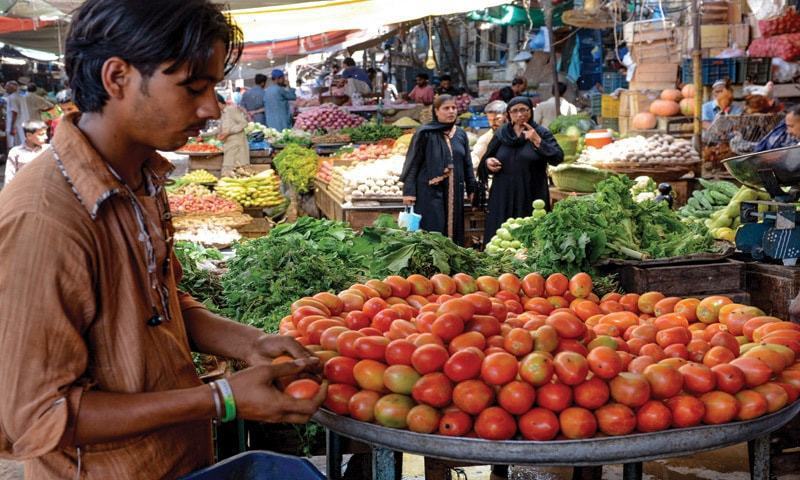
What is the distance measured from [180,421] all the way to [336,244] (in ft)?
10.2

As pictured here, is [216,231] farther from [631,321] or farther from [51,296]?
[51,296]

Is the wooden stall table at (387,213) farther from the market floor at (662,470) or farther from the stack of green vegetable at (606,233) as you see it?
the market floor at (662,470)

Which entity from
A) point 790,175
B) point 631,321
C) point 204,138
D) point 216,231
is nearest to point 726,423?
point 631,321

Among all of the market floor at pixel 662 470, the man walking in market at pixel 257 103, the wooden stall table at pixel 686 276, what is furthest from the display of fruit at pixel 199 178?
the wooden stall table at pixel 686 276

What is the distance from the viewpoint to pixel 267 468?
1.94 metres

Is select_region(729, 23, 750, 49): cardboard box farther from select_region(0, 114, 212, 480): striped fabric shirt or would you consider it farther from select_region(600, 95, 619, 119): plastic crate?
select_region(0, 114, 212, 480): striped fabric shirt

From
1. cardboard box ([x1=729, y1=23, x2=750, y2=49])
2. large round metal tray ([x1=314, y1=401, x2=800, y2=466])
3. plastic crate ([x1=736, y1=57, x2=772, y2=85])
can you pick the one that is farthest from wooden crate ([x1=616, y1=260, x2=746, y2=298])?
cardboard box ([x1=729, y1=23, x2=750, y2=49])

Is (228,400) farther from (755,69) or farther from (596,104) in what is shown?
(596,104)

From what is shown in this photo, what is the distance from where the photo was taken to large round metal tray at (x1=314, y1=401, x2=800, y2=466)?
76.7 inches

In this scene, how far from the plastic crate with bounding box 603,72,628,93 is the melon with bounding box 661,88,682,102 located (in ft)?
10.8

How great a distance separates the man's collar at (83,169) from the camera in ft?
5.12

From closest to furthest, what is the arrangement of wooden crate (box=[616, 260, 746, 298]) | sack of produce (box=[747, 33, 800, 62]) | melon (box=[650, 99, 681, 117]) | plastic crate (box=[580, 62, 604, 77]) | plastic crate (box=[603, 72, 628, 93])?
wooden crate (box=[616, 260, 746, 298]), sack of produce (box=[747, 33, 800, 62]), melon (box=[650, 99, 681, 117]), plastic crate (box=[603, 72, 628, 93]), plastic crate (box=[580, 62, 604, 77])

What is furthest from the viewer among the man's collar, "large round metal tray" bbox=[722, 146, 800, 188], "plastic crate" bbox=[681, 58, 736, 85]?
"plastic crate" bbox=[681, 58, 736, 85]

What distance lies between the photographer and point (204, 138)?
43.5 ft
